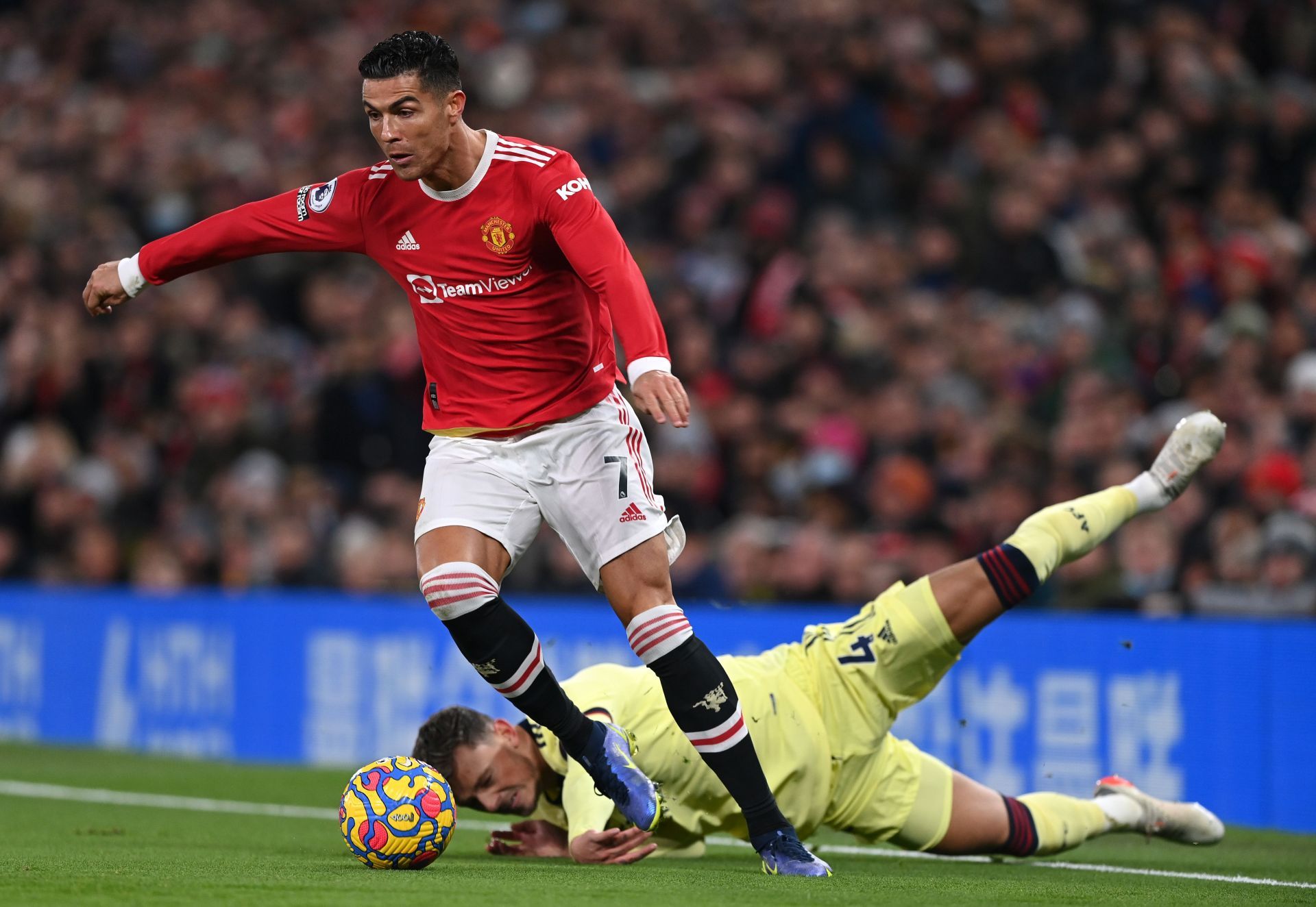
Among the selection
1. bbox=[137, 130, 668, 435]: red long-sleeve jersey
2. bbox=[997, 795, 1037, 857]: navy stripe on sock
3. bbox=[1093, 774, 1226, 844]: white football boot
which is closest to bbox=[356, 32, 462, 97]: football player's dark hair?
bbox=[137, 130, 668, 435]: red long-sleeve jersey

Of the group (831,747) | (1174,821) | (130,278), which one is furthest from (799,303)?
(130,278)

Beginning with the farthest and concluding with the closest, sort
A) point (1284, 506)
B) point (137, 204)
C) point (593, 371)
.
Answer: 1. point (137, 204)
2. point (1284, 506)
3. point (593, 371)

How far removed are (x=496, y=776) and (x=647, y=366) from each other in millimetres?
1805

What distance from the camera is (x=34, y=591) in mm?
13797

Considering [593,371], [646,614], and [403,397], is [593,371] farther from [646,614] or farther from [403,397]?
[403,397]

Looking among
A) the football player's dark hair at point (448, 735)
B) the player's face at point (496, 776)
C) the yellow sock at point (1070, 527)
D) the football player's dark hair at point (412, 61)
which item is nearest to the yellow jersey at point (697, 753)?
the player's face at point (496, 776)

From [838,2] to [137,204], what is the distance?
249 inches

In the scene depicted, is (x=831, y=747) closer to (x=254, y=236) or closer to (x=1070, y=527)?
(x=1070, y=527)

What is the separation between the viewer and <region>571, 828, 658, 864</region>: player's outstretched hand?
620 centimetres

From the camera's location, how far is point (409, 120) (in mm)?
5832

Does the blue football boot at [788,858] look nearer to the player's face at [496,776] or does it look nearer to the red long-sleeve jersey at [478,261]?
the player's face at [496,776]

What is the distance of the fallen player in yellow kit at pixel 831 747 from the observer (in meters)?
6.43

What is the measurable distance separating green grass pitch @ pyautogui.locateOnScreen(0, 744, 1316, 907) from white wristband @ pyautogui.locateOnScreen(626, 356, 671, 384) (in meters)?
1.49

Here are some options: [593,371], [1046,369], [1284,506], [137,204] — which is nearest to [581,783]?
[593,371]
